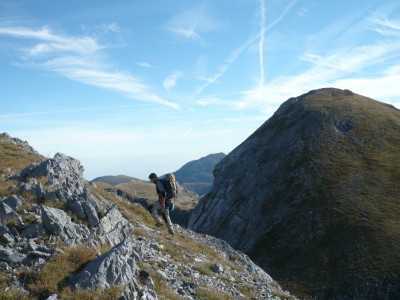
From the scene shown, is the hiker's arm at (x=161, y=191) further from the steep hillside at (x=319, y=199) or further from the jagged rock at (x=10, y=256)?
the steep hillside at (x=319, y=199)

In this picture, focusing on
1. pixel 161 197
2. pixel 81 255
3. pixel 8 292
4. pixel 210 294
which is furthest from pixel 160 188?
pixel 8 292

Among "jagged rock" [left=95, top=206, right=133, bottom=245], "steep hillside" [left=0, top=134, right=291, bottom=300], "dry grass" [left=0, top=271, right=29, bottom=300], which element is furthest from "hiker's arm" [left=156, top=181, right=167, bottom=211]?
"dry grass" [left=0, top=271, right=29, bottom=300]

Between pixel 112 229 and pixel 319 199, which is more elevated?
pixel 112 229

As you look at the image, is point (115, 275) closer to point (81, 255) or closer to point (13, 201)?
point (81, 255)

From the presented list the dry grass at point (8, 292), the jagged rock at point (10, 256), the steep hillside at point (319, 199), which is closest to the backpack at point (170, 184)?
the jagged rock at point (10, 256)

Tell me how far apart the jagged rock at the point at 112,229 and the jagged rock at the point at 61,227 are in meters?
1.12

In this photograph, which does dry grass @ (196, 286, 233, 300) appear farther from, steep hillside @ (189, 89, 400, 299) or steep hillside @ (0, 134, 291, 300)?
steep hillside @ (189, 89, 400, 299)

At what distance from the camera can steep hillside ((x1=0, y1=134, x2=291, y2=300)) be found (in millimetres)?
11255

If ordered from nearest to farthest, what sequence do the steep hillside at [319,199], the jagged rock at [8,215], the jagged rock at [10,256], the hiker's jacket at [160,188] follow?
the jagged rock at [10,256], the jagged rock at [8,215], the hiker's jacket at [160,188], the steep hillside at [319,199]

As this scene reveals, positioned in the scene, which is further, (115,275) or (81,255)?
(81,255)

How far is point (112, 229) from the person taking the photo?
58.4 feet

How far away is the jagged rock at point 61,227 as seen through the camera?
14.3m

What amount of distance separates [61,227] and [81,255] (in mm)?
2527

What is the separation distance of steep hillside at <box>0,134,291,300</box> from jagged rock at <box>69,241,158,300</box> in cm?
3
